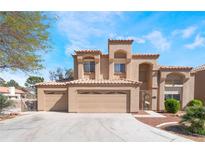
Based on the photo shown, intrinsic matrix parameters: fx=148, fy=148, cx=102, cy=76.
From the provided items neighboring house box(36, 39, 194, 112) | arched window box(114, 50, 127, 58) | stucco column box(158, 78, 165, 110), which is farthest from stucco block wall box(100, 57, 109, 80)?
stucco column box(158, 78, 165, 110)

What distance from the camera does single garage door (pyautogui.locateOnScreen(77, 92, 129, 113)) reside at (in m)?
16.2

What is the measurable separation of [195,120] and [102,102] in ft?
30.4

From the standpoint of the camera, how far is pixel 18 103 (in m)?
18.8

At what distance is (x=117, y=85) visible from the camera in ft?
53.2

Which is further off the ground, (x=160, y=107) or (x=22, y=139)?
(x=22, y=139)

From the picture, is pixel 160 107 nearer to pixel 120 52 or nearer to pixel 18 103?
pixel 120 52

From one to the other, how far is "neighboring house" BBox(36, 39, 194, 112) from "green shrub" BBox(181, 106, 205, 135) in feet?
22.5

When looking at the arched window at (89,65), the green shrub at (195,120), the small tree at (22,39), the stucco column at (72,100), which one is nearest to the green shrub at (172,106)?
the green shrub at (195,120)

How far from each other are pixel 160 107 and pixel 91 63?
34.7 ft

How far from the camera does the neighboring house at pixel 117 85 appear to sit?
16203mm

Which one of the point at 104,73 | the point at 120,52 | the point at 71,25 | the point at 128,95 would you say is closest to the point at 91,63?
the point at 104,73

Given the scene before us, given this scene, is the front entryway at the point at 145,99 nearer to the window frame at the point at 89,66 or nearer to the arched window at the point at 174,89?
the arched window at the point at 174,89

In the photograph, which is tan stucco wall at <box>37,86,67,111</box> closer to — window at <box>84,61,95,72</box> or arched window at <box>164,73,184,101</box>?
window at <box>84,61,95,72</box>
